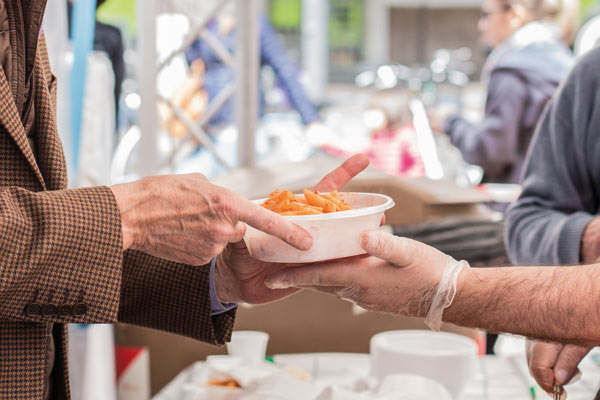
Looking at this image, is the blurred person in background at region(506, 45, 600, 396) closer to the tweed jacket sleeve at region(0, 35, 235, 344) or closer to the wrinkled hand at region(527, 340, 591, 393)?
the wrinkled hand at region(527, 340, 591, 393)

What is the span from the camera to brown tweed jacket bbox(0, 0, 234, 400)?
0.92 m

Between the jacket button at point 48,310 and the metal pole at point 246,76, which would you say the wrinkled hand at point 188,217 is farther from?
the metal pole at point 246,76

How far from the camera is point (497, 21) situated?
3428 mm

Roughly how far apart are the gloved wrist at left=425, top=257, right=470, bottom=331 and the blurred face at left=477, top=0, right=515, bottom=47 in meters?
2.52

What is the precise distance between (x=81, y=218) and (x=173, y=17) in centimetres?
294

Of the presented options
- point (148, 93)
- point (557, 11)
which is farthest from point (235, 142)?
point (557, 11)

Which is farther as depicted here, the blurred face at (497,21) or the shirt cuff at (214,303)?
the blurred face at (497,21)

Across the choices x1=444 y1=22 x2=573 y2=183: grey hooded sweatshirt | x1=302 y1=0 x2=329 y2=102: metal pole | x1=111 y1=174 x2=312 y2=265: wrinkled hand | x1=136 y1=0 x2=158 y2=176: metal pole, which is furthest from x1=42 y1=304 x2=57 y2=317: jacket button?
x1=302 y1=0 x2=329 y2=102: metal pole

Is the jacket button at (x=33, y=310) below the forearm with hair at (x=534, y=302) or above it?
above

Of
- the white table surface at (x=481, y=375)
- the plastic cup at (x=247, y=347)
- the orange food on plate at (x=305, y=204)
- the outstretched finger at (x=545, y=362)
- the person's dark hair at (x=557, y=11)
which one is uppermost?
the person's dark hair at (x=557, y=11)

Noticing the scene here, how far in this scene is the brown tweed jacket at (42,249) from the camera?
92cm

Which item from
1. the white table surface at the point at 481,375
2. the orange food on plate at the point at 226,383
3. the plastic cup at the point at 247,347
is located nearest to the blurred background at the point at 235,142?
the white table surface at the point at 481,375

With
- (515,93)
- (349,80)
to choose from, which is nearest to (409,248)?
(515,93)

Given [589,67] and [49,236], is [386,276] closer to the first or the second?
[49,236]
